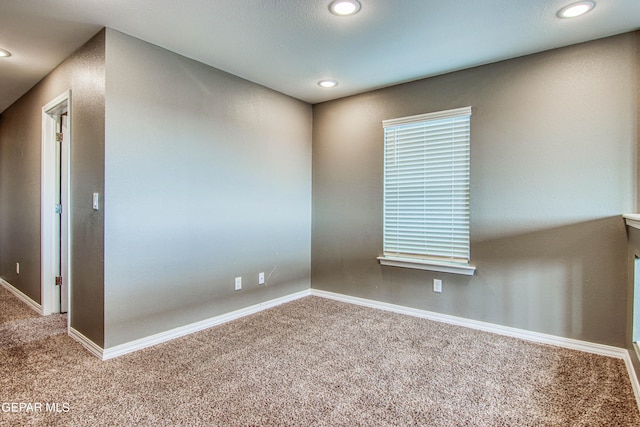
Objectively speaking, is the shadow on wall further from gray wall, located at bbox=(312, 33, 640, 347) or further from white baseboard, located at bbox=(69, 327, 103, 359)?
white baseboard, located at bbox=(69, 327, 103, 359)

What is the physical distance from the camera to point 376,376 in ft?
7.20

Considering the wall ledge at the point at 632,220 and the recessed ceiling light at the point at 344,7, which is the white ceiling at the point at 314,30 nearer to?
the recessed ceiling light at the point at 344,7

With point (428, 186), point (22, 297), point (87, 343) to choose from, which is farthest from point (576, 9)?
point (22, 297)

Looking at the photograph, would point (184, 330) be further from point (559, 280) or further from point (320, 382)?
point (559, 280)

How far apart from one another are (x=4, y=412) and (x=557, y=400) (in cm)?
301

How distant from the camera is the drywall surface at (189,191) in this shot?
8.26 ft

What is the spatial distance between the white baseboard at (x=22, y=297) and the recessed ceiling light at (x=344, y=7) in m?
3.92

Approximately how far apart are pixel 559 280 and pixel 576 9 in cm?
193

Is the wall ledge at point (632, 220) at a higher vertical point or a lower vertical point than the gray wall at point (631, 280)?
higher

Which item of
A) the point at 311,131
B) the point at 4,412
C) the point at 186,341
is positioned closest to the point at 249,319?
the point at 186,341

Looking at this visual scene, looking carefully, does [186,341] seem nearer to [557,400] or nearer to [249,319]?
[249,319]

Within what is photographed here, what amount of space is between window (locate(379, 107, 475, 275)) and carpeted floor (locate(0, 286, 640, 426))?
31.3 inches

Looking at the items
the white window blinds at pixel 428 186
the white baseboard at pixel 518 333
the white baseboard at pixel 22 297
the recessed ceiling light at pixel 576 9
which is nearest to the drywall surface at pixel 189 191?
the white baseboard at pixel 518 333

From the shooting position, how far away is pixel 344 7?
7.06 ft
